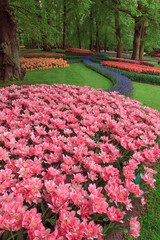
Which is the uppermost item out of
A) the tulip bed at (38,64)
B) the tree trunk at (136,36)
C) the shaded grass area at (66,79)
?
the tree trunk at (136,36)

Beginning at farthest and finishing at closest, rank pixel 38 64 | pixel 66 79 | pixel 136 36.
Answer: pixel 136 36
pixel 38 64
pixel 66 79

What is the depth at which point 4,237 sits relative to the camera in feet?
4.14

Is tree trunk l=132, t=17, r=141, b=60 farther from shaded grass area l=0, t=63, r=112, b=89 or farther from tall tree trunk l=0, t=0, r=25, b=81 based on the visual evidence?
tall tree trunk l=0, t=0, r=25, b=81

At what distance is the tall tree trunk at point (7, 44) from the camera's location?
6.56 m

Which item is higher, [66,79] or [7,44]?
[7,44]

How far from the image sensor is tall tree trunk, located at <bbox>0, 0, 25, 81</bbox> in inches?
258

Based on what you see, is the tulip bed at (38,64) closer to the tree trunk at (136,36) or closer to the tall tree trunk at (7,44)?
the tall tree trunk at (7,44)

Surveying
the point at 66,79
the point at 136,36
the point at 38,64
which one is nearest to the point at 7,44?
the point at 66,79

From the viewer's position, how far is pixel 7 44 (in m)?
6.81

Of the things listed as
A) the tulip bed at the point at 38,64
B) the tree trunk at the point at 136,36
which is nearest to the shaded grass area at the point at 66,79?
the tulip bed at the point at 38,64

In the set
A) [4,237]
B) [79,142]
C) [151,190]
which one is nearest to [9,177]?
[4,237]

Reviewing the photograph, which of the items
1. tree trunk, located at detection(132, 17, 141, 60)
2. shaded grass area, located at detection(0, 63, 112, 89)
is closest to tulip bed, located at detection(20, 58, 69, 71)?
shaded grass area, located at detection(0, 63, 112, 89)

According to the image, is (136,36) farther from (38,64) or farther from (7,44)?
(7,44)

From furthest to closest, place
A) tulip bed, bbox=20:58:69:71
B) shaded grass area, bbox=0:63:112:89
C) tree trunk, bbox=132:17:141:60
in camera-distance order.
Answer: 1. tree trunk, bbox=132:17:141:60
2. tulip bed, bbox=20:58:69:71
3. shaded grass area, bbox=0:63:112:89
